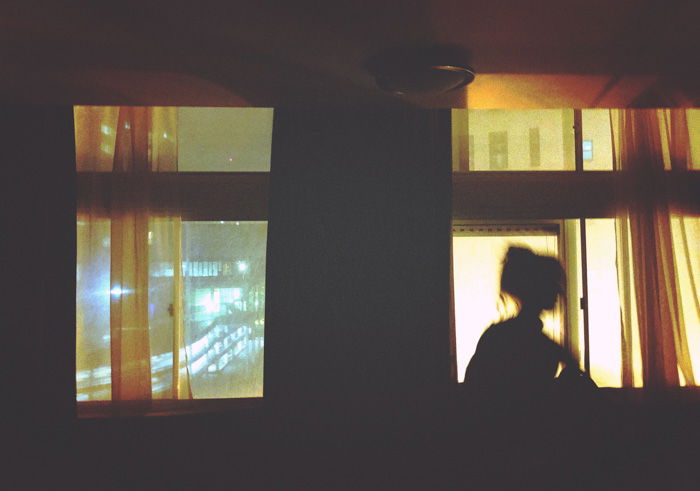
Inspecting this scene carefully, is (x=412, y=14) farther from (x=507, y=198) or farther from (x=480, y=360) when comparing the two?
(x=507, y=198)

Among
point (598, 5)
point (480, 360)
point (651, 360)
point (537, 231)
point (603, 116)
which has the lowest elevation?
point (651, 360)

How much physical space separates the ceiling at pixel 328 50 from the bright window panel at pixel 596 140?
656 mm

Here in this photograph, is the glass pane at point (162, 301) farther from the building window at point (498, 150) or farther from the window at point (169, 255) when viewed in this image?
the building window at point (498, 150)

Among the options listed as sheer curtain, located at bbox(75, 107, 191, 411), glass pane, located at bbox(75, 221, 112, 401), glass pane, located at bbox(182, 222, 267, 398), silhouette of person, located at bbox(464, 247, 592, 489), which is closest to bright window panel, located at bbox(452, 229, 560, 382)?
silhouette of person, located at bbox(464, 247, 592, 489)

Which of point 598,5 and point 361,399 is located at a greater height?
point 598,5

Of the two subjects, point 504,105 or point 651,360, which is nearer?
point 504,105

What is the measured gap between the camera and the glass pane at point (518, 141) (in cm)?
358

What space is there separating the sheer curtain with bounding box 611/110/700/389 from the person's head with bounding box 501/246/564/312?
1504mm

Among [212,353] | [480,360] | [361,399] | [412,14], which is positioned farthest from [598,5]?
[212,353]

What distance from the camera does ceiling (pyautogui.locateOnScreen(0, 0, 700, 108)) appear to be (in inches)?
71.8

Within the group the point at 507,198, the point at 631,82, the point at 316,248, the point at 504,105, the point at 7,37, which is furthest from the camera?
the point at 507,198

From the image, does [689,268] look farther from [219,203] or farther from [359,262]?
[219,203]

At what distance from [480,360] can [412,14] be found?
140 centimetres

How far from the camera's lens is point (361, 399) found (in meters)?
3.32
